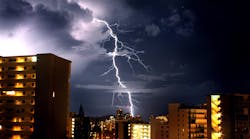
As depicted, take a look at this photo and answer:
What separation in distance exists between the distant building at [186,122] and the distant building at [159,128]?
612cm

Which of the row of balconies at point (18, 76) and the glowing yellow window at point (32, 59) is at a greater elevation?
the glowing yellow window at point (32, 59)

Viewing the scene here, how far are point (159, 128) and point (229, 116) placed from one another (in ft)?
113

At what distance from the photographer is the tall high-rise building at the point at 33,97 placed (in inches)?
2141

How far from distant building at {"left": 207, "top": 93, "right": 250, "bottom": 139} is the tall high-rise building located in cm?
2481

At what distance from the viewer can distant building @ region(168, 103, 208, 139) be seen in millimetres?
86125

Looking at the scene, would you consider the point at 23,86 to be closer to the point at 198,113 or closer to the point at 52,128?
the point at 52,128

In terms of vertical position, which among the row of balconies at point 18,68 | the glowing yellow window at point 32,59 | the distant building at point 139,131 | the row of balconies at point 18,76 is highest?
the glowing yellow window at point 32,59

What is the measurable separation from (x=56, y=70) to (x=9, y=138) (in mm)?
12016

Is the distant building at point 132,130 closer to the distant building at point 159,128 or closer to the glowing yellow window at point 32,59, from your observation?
the distant building at point 159,128

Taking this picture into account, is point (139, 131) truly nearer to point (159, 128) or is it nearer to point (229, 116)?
point (159, 128)

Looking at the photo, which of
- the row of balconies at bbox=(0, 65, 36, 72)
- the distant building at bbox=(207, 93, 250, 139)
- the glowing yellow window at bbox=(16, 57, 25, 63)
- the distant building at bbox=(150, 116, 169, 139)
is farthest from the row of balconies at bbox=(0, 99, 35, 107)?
the distant building at bbox=(150, 116, 169, 139)

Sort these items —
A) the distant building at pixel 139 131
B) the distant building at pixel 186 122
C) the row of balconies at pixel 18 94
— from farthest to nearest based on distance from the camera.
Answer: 1. the distant building at pixel 139 131
2. the distant building at pixel 186 122
3. the row of balconies at pixel 18 94

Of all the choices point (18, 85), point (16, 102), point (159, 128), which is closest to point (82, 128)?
point (159, 128)

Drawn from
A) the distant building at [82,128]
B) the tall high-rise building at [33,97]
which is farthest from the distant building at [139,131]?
the tall high-rise building at [33,97]
